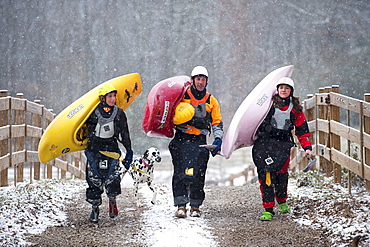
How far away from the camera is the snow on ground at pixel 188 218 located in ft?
17.1

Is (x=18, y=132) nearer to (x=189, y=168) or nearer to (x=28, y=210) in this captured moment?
(x=28, y=210)

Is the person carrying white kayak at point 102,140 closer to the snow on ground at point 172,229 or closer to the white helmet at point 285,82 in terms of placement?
the snow on ground at point 172,229

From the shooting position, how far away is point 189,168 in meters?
6.55

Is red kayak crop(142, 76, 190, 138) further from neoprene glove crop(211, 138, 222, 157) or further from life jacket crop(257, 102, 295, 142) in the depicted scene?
life jacket crop(257, 102, 295, 142)

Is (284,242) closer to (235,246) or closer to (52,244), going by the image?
(235,246)

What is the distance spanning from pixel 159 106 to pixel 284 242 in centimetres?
260

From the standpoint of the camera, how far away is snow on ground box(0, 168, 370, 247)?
521 centimetres

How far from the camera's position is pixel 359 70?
31000 mm

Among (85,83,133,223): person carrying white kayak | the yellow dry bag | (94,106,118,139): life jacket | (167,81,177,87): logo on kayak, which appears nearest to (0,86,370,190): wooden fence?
(85,83,133,223): person carrying white kayak

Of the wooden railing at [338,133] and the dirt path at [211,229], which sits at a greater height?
the wooden railing at [338,133]

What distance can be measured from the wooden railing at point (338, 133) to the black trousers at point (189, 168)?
2.13 m

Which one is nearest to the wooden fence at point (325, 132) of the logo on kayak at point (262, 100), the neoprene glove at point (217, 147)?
the logo on kayak at point (262, 100)

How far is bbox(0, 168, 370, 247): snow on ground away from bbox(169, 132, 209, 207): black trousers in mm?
326

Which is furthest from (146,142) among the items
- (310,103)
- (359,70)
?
(310,103)
